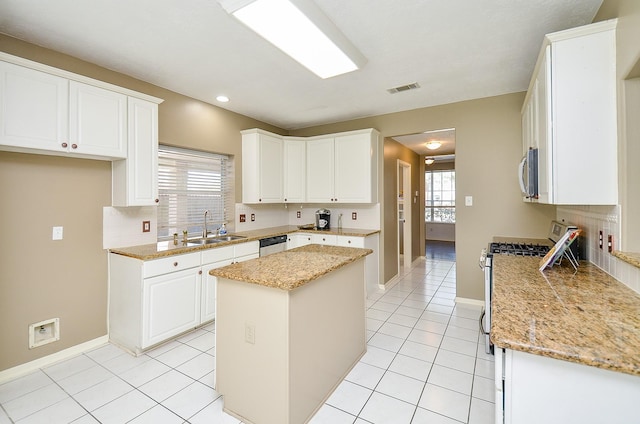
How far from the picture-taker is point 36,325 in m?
2.31

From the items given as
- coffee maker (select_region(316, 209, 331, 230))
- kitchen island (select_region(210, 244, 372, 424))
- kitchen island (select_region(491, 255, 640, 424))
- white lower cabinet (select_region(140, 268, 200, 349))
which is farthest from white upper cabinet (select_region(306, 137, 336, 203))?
kitchen island (select_region(491, 255, 640, 424))

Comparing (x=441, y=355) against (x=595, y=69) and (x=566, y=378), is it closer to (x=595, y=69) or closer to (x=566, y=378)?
(x=566, y=378)

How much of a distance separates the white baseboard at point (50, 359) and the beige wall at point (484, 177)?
156 inches

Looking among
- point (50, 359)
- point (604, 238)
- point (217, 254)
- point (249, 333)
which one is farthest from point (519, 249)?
point (50, 359)

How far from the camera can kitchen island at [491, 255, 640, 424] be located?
0.88 m

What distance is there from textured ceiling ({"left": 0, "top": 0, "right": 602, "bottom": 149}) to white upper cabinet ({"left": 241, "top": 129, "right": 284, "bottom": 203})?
0.76m

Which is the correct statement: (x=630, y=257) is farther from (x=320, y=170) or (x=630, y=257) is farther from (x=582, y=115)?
(x=320, y=170)

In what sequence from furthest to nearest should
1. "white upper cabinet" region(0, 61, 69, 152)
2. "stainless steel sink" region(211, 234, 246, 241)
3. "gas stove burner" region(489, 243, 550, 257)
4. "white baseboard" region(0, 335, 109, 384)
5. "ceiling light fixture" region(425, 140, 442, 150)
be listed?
"ceiling light fixture" region(425, 140, 442, 150)
"stainless steel sink" region(211, 234, 246, 241)
"gas stove burner" region(489, 243, 550, 257)
"white baseboard" region(0, 335, 109, 384)
"white upper cabinet" region(0, 61, 69, 152)

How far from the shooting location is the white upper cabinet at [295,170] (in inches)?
176

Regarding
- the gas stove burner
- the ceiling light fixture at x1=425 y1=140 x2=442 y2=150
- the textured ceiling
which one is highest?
the textured ceiling

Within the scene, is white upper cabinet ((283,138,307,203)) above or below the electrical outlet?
above

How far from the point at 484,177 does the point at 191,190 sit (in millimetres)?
3595

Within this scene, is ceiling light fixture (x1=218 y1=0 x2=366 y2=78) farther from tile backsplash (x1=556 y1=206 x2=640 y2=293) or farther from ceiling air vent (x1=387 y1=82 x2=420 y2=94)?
tile backsplash (x1=556 y1=206 x2=640 y2=293)

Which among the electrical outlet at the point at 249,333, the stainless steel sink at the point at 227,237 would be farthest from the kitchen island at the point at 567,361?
the stainless steel sink at the point at 227,237
